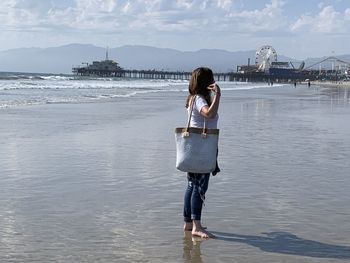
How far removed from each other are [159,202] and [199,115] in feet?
5.44

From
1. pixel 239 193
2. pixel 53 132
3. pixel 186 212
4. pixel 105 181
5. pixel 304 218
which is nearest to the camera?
pixel 186 212

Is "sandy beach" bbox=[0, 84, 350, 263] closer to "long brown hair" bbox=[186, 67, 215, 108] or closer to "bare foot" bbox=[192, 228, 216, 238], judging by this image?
"bare foot" bbox=[192, 228, 216, 238]

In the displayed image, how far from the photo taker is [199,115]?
5.81 metres

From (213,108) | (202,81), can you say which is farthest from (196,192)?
(202,81)

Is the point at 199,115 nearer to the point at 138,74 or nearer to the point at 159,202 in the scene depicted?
the point at 159,202

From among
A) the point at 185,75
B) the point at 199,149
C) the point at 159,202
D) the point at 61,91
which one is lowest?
the point at 185,75

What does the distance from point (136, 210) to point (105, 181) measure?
5.80 ft

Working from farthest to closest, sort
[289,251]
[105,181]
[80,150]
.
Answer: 1. [80,150]
2. [105,181]
3. [289,251]

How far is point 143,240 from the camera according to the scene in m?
5.52

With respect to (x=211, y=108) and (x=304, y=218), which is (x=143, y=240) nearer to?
(x=211, y=108)

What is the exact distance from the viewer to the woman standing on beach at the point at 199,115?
5.70 m

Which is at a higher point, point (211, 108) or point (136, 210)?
point (211, 108)

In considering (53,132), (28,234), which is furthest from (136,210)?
(53,132)

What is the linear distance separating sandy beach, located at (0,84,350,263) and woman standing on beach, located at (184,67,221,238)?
0.16 m
